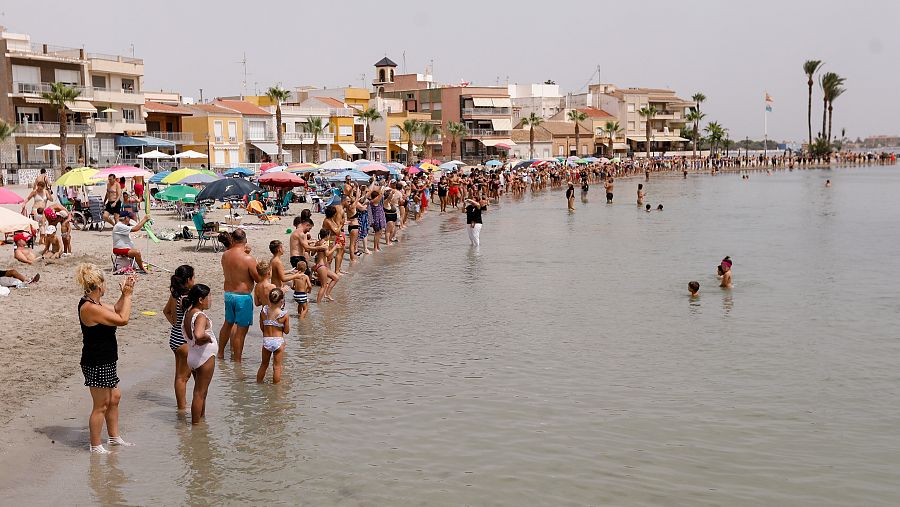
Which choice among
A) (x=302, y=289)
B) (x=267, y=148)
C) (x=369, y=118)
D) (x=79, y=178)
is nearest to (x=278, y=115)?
(x=267, y=148)

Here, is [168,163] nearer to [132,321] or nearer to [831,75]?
[132,321]

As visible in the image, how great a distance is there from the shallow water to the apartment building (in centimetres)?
3124

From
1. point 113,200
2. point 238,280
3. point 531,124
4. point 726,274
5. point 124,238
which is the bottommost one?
point 726,274

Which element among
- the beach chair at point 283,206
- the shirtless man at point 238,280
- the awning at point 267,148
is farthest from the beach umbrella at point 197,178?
the awning at point 267,148

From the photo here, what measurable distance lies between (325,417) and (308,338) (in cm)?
309

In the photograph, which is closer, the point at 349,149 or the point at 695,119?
the point at 349,149

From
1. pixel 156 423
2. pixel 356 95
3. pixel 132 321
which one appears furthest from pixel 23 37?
pixel 156 423

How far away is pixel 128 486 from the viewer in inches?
236

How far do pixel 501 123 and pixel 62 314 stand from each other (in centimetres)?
6895

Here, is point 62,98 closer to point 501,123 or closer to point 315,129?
point 315,129

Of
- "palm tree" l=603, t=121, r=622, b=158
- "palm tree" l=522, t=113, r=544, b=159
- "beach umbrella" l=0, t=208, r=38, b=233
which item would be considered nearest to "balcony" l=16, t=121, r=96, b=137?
"beach umbrella" l=0, t=208, r=38, b=233

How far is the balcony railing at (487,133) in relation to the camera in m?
75.9

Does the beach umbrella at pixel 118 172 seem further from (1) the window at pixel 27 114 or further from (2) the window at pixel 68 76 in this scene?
(2) the window at pixel 68 76

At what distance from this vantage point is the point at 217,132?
2083 inches
